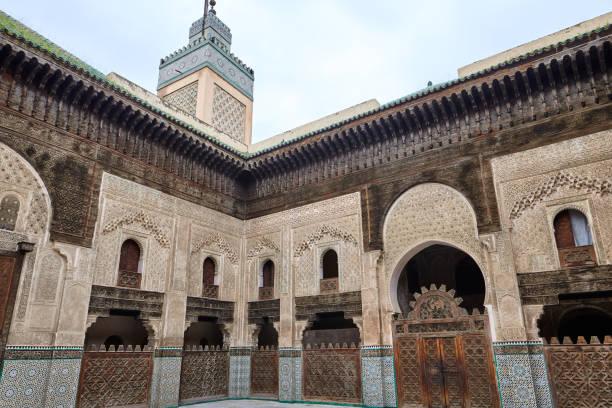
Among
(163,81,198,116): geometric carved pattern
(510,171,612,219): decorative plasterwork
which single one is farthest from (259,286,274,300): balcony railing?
(163,81,198,116): geometric carved pattern

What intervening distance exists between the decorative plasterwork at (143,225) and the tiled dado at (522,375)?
568cm

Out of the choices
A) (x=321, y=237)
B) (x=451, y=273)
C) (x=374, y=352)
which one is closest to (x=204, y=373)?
(x=374, y=352)

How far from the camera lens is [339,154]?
344 inches

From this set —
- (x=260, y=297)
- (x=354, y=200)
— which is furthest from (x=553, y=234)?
(x=260, y=297)

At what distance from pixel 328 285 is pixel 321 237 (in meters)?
0.93

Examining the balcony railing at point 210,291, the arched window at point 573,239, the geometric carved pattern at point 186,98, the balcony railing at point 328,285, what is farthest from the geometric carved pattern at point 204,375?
the geometric carved pattern at point 186,98

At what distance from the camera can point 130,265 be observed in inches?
292

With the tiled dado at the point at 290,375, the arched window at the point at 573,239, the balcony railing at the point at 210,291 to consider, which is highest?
the arched window at the point at 573,239

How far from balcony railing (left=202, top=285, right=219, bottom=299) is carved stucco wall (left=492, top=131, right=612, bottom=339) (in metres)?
5.13

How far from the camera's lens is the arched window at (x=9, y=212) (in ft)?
19.4

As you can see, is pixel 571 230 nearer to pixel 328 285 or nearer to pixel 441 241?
pixel 441 241

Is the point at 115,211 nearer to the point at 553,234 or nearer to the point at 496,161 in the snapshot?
the point at 496,161

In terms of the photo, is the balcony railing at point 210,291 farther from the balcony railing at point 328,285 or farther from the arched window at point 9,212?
the arched window at point 9,212

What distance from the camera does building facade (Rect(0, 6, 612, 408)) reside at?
6.00 meters
